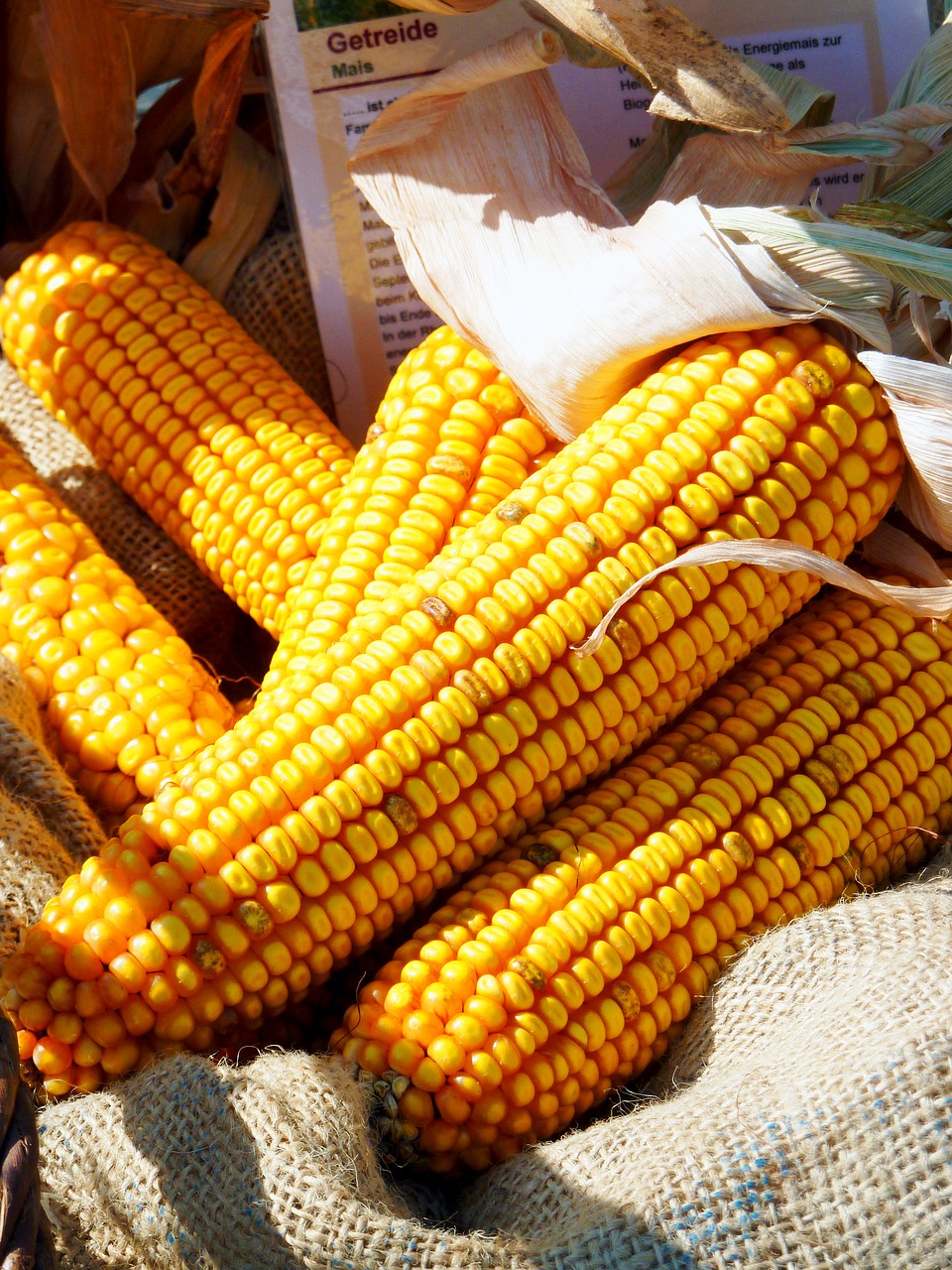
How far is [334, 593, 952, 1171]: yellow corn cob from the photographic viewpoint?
2.57 feet

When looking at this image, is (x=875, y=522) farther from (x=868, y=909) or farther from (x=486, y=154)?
(x=486, y=154)

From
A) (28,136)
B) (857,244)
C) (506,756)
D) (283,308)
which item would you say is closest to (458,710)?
(506,756)

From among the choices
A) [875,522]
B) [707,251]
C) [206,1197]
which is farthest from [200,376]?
[206,1197]

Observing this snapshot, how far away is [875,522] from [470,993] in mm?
486

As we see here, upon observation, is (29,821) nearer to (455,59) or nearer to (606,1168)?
(606,1168)

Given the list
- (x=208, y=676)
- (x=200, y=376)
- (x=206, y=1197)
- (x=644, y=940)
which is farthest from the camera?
(x=200, y=376)

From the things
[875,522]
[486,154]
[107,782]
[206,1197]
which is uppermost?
[486,154]

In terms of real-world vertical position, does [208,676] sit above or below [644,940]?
above

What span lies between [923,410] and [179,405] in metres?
0.69

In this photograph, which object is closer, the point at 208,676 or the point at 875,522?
the point at 875,522

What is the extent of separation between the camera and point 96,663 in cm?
101

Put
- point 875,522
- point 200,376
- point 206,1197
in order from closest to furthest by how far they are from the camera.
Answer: point 206,1197 < point 875,522 < point 200,376

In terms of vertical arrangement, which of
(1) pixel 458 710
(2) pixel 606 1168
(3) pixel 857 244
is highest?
(3) pixel 857 244

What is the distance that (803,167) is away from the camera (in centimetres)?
95
